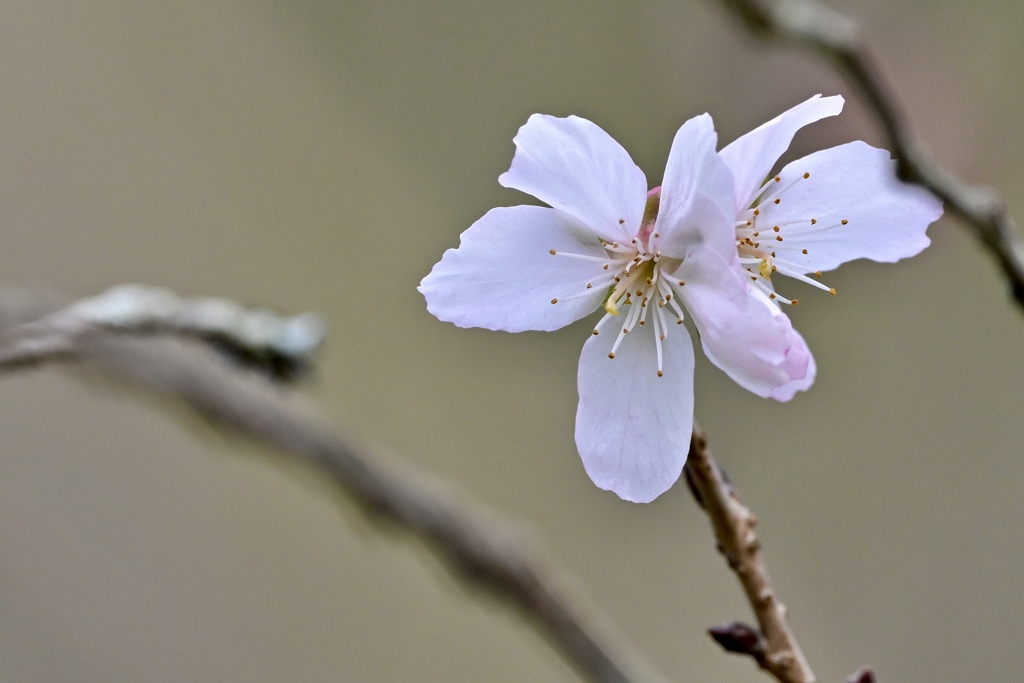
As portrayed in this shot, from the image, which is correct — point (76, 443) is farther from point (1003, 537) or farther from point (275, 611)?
point (1003, 537)

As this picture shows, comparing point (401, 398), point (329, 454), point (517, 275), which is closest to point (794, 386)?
point (517, 275)

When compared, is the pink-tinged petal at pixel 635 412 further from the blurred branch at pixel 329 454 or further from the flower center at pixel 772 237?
the blurred branch at pixel 329 454

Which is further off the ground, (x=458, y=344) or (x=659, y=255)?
(x=458, y=344)

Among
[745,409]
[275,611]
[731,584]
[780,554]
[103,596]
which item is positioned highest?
[745,409]

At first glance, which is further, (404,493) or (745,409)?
(745,409)

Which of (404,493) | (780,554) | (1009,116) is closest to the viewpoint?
(404,493)

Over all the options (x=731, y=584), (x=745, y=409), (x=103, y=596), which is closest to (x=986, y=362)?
(x=745, y=409)

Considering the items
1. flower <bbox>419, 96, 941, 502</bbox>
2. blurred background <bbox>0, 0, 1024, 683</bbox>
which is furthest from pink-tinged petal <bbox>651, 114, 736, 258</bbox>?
blurred background <bbox>0, 0, 1024, 683</bbox>

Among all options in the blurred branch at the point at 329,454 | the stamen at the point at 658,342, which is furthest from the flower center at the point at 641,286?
the blurred branch at the point at 329,454
